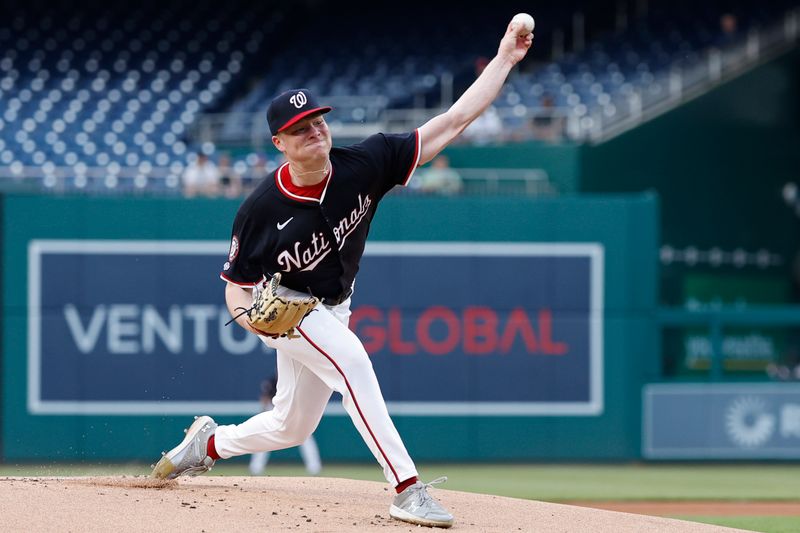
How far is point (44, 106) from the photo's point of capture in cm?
1694

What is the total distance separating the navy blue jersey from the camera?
5.01 m

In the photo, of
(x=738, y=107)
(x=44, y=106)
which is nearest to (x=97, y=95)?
(x=44, y=106)

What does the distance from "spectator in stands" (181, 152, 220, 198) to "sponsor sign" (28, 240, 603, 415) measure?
656 millimetres

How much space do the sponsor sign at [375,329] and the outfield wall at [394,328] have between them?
0.04 ft

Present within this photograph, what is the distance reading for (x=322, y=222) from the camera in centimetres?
502

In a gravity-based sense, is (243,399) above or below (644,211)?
below

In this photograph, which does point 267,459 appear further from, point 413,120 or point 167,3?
point 167,3

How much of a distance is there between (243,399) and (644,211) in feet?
13.5

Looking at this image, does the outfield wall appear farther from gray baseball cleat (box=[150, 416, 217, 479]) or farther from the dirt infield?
gray baseball cleat (box=[150, 416, 217, 479])

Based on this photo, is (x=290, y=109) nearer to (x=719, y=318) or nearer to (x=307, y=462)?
(x=307, y=462)

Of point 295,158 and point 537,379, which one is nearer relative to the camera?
point 295,158

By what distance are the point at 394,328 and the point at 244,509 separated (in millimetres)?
6758

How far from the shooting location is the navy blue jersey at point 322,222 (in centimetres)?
501

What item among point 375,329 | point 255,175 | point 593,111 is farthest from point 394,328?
point 593,111
